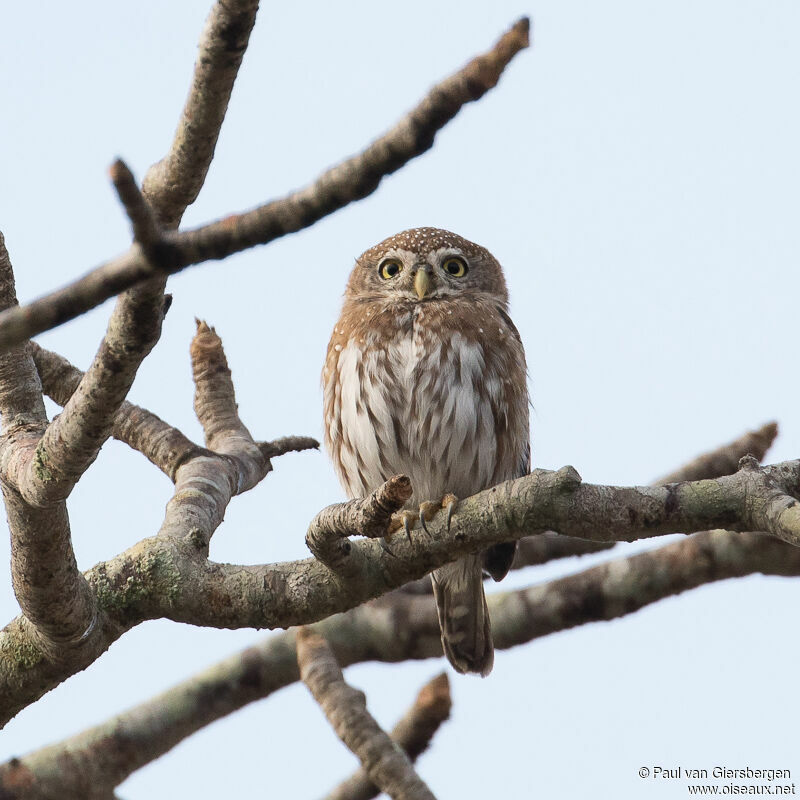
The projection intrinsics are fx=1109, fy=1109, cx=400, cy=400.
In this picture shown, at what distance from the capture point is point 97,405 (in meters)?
2.89

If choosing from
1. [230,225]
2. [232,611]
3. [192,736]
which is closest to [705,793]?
[192,736]

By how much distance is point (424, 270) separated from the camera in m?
5.95

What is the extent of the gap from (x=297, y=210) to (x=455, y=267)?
4244mm

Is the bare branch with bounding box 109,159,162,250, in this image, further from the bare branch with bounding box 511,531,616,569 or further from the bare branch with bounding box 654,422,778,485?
the bare branch with bounding box 511,531,616,569

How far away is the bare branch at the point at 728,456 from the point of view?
5098mm

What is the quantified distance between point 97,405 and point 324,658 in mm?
2072

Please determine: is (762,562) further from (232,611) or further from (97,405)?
(97,405)

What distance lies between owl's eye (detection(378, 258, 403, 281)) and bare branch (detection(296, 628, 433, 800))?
2.25 m

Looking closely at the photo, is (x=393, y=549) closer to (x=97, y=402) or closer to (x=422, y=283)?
(x=97, y=402)

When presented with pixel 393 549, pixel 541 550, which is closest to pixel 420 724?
pixel 393 549

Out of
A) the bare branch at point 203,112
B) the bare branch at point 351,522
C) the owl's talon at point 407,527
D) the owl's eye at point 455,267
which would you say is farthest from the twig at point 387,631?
the bare branch at point 203,112

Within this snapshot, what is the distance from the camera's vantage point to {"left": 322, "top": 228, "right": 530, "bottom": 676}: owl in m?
5.25

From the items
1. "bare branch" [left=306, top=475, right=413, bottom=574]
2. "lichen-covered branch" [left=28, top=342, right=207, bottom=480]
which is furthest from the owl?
"bare branch" [left=306, top=475, right=413, bottom=574]

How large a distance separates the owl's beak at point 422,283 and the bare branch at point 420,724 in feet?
6.83
